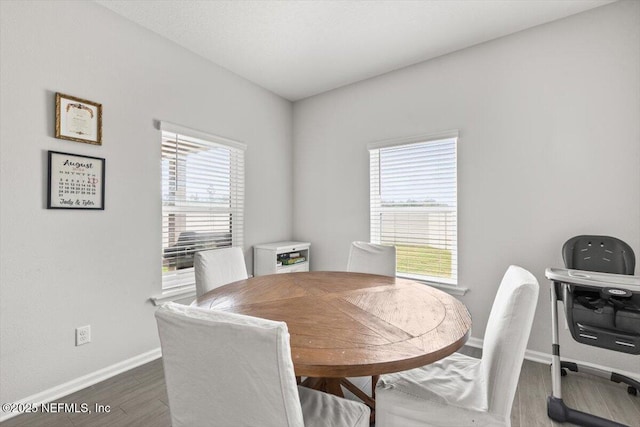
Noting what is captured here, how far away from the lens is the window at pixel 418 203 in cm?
292

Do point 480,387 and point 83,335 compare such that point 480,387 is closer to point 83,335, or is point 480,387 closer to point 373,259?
point 373,259

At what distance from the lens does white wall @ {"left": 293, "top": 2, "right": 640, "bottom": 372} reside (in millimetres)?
2180

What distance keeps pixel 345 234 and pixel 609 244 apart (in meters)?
2.31

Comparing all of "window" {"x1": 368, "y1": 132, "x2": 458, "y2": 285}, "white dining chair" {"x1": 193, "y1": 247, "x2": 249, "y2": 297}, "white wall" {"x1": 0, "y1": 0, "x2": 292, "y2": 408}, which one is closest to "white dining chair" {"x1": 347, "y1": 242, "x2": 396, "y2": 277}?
"window" {"x1": 368, "y1": 132, "x2": 458, "y2": 285}

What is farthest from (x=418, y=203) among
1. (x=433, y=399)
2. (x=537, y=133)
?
(x=433, y=399)

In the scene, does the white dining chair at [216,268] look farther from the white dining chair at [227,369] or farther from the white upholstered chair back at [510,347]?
the white upholstered chair back at [510,347]

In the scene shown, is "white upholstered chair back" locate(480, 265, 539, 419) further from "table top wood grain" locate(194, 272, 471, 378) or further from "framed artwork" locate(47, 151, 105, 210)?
"framed artwork" locate(47, 151, 105, 210)

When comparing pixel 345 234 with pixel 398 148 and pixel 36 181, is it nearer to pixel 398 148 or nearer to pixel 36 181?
pixel 398 148

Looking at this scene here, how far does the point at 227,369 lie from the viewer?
0.82m

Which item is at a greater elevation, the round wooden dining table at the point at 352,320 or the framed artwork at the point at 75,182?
the framed artwork at the point at 75,182

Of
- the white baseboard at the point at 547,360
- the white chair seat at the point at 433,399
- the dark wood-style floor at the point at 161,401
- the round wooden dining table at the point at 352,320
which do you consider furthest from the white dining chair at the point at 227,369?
the white baseboard at the point at 547,360

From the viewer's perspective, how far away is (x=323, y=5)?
222 cm

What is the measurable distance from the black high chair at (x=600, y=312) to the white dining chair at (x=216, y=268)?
7.05ft

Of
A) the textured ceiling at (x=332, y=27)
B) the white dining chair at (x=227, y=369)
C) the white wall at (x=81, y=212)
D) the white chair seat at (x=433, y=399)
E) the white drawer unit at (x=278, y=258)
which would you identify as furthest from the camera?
the white drawer unit at (x=278, y=258)
